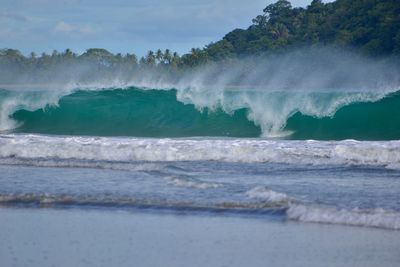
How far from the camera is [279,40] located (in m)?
50.8

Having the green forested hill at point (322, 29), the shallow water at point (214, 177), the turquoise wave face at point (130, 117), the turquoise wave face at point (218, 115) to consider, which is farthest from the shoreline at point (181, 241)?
the green forested hill at point (322, 29)

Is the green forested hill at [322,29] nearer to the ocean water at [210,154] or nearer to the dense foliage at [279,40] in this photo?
the dense foliage at [279,40]

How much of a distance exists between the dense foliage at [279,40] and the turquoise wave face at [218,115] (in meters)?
14.8

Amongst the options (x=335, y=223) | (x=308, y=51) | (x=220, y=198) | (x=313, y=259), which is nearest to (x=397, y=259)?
(x=313, y=259)

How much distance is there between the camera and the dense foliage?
43.5m

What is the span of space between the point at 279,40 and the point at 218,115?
966 inches

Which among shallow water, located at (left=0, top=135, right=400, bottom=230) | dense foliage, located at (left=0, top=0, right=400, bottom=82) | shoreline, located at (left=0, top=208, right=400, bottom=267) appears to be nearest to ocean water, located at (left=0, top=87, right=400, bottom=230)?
shallow water, located at (left=0, top=135, right=400, bottom=230)

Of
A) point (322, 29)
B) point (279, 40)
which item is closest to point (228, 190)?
point (322, 29)

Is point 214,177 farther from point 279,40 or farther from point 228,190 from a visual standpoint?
point 279,40

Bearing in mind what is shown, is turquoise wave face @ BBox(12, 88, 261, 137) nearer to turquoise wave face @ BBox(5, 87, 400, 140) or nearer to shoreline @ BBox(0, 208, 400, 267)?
turquoise wave face @ BBox(5, 87, 400, 140)

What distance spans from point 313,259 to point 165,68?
147 ft

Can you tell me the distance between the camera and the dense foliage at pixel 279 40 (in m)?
43.5

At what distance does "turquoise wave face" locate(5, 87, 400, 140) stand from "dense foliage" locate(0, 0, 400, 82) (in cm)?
1477

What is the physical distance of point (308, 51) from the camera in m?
46.9
